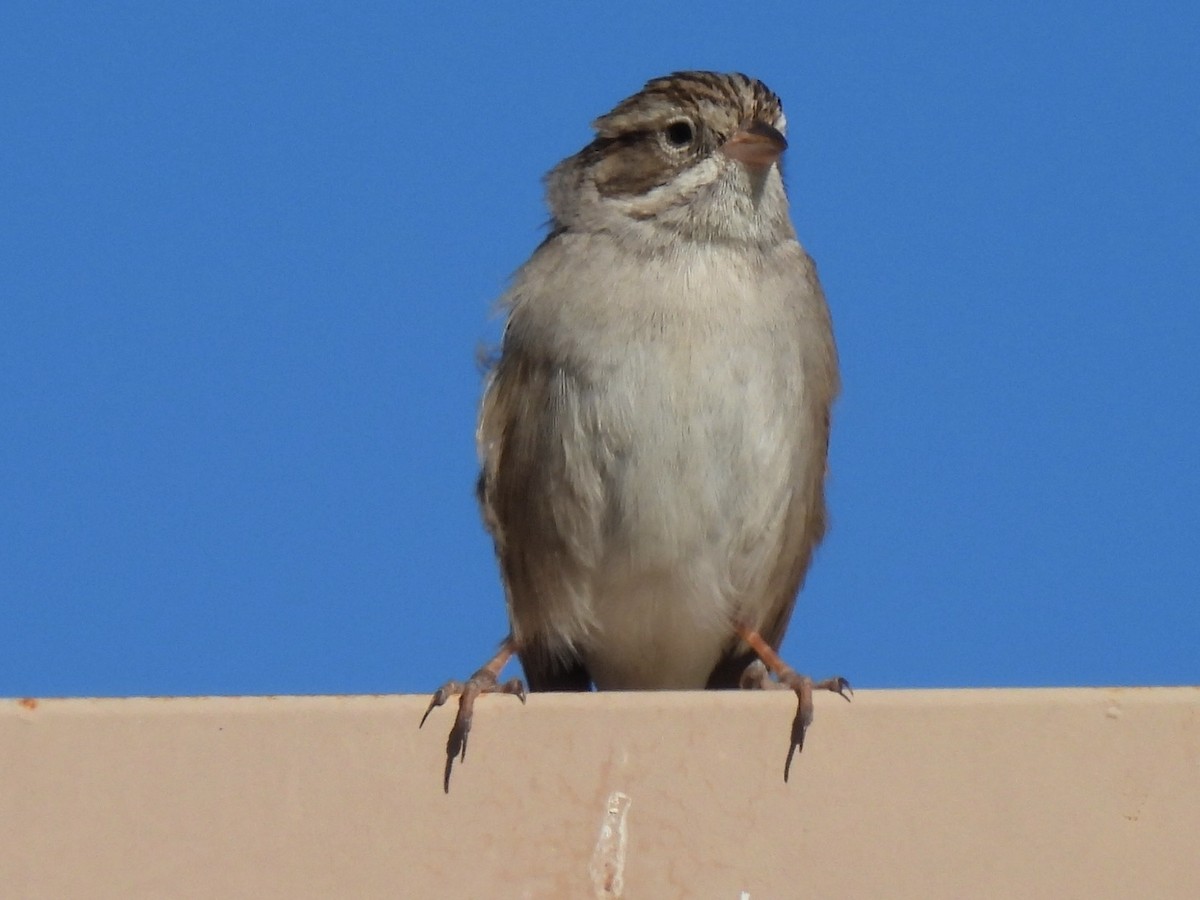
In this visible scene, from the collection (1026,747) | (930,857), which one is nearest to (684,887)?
(930,857)

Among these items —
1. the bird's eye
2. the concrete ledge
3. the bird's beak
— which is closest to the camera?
the concrete ledge

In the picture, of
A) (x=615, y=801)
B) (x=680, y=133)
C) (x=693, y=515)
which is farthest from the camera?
(x=680, y=133)

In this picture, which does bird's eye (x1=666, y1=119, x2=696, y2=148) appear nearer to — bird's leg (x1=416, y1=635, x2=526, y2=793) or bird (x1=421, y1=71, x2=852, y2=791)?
bird (x1=421, y1=71, x2=852, y2=791)

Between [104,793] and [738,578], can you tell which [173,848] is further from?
[738,578]

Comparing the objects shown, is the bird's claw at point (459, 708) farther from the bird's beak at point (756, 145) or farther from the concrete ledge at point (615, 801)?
the bird's beak at point (756, 145)

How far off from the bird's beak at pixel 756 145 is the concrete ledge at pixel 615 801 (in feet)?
6.55

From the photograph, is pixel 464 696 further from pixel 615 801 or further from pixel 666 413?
pixel 666 413

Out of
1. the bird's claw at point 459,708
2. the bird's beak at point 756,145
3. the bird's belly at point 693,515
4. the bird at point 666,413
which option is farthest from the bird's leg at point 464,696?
the bird's beak at point 756,145

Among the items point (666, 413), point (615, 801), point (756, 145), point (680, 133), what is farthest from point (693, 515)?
point (615, 801)

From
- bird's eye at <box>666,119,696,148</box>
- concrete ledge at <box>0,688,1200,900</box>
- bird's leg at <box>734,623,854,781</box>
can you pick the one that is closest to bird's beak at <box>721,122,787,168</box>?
bird's eye at <box>666,119,696,148</box>

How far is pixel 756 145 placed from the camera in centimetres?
457

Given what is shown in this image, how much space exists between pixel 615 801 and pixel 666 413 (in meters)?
1.50

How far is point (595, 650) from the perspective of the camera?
4.75 metres

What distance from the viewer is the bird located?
4.27 meters
